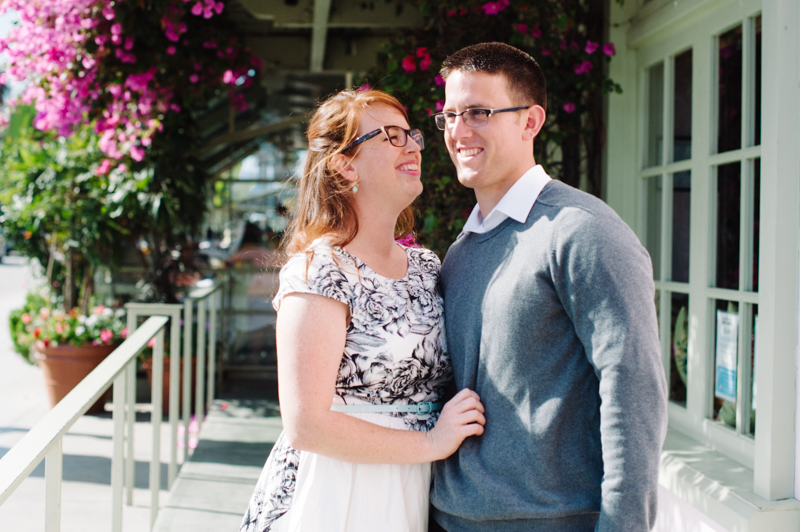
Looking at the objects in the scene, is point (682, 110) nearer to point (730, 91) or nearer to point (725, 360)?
point (730, 91)

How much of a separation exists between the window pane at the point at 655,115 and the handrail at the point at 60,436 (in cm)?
222

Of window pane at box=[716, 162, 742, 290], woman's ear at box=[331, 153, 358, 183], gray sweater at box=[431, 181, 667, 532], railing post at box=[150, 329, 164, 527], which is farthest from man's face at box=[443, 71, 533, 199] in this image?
railing post at box=[150, 329, 164, 527]

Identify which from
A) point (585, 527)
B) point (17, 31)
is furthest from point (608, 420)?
point (17, 31)

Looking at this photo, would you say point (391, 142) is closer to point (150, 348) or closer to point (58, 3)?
point (58, 3)

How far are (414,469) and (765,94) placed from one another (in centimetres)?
133

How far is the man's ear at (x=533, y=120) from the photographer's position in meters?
1.44

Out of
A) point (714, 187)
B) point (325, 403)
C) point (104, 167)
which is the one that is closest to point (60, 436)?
point (325, 403)

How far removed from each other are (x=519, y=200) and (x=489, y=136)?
16 centimetres

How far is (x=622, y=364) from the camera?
1.11 m

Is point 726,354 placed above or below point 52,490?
above

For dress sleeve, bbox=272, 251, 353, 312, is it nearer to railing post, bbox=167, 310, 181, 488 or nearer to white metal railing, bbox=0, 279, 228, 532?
white metal railing, bbox=0, 279, 228, 532

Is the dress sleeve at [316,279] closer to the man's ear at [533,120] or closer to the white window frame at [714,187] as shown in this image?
the man's ear at [533,120]

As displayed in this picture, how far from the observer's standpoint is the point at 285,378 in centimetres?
129

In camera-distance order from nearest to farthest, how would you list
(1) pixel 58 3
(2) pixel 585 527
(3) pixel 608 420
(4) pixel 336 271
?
(3) pixel 608 420
(2) pixel 585 527
(4) pixel 336 271
(1) pixel 58 3
